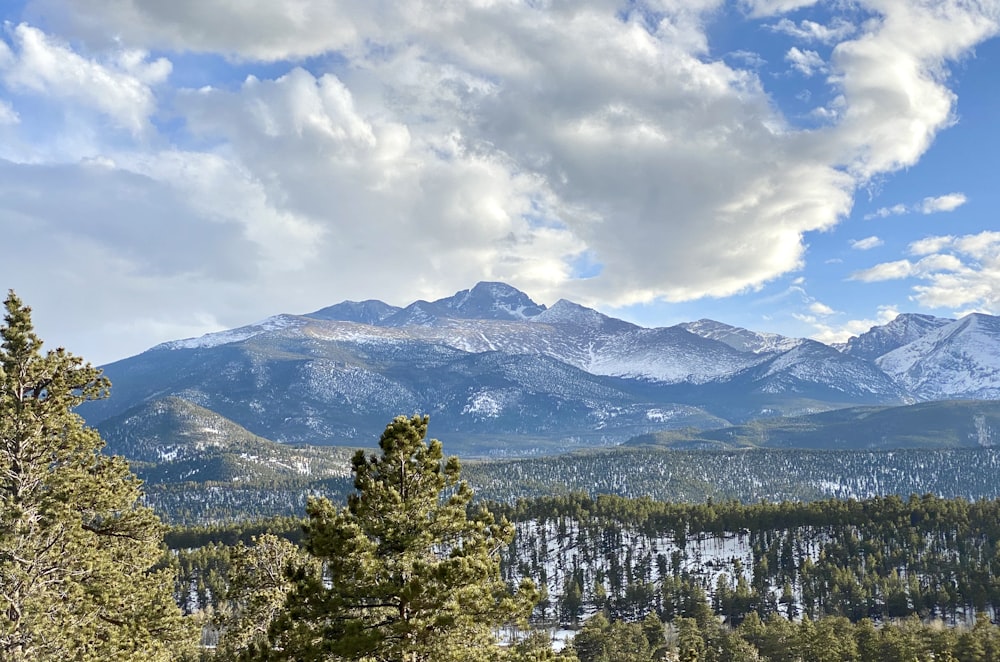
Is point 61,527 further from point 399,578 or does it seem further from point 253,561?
point 399,578

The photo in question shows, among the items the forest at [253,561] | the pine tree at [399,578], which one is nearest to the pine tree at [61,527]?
the forest at [253,561]

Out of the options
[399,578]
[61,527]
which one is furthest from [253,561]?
[399,578]

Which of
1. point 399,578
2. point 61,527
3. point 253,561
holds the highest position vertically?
point 61,527

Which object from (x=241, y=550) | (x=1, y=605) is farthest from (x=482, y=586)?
(x=241, y=550)

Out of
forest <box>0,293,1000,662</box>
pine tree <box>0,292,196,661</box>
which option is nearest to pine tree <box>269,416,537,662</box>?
forest <box>0,293,1000,662</box>

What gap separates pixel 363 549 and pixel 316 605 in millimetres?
2099

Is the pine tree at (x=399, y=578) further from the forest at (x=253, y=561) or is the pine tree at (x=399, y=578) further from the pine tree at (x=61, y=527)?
the pine tree at (x=61, y=527)

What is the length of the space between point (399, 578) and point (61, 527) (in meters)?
14.4

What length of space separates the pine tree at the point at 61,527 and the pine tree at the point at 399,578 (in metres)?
9.90

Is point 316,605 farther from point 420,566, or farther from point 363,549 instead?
point 420,566

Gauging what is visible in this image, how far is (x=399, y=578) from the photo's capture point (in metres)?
18.8

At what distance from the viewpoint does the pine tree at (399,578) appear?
1805cm

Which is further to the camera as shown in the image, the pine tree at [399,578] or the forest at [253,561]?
the forest at [253,561]

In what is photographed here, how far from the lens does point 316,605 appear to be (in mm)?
18594
